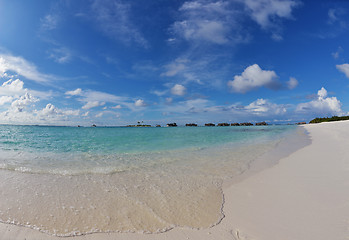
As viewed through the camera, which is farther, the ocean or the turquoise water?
the turquoise water

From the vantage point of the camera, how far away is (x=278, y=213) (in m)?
3.94

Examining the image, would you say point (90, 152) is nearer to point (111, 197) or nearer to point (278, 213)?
point (111, 197)

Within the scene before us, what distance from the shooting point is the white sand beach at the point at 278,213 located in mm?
3234

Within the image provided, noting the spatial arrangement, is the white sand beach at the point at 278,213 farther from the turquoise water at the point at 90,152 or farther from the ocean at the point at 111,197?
the turquoise water at the point at 90,152

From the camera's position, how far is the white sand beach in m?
3.23

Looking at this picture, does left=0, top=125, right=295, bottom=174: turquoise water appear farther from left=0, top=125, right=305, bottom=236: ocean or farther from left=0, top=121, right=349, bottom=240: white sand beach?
left=0, top=121, right=349, bottom=240: white sand beach

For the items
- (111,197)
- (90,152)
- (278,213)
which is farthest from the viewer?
(90,152)

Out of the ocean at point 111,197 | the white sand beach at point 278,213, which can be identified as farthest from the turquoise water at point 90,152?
the white sand beach at point 278,213

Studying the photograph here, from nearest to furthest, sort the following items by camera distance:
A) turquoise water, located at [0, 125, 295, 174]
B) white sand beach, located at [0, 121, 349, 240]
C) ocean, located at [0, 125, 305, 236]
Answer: white sand beach, located at [0, 121, 349, 240], ocean, located at [0, 125, 305, 236], turquoise water, located at [0, 125, 295, 174]

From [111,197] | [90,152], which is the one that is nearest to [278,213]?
[111,197]

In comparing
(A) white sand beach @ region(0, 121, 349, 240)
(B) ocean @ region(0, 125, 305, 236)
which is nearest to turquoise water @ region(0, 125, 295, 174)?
(B) ocean @ region(0, 125, 305, 236)

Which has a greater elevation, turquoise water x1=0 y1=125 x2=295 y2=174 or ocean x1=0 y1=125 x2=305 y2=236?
turquoise water x1=0 y1=125 x2=295 y2=174

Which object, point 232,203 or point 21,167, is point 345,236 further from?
point 21,167

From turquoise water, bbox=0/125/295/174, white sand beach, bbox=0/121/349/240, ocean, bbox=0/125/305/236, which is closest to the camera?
white sand beach, bbox=0/121/349/240
